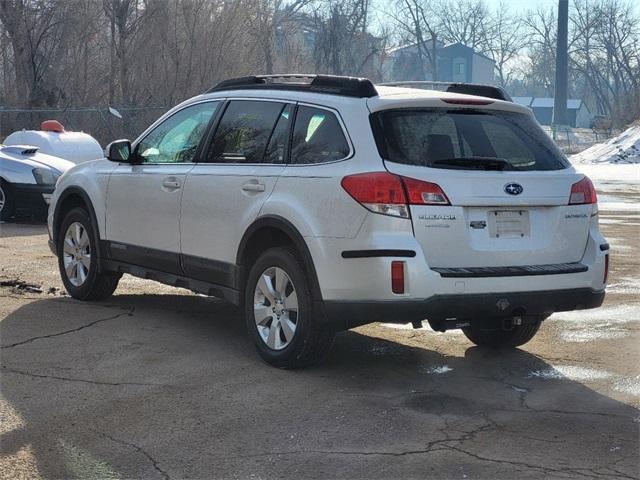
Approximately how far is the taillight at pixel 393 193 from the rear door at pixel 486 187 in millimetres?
Answer: 47

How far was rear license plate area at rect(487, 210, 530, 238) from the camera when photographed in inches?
239

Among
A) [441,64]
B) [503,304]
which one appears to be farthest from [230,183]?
[441,64]

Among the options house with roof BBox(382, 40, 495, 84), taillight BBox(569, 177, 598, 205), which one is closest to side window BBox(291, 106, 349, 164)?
taillight BBox(569, 177, 598, 205)

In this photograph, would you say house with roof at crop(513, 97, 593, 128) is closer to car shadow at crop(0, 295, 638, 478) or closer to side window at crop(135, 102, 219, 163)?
side window at crop(135, 102, 219, 163)

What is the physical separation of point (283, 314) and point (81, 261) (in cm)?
288

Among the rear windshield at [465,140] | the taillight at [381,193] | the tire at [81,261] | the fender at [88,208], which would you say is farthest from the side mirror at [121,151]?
the taillight at [381,193]

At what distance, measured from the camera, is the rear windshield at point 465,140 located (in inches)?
240

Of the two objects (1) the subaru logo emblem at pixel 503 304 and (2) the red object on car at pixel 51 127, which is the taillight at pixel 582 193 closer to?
(1) the subaru logo emblem at pixel 503 304

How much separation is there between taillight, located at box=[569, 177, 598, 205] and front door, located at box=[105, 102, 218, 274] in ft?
8.73

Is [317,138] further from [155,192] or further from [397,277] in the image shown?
[155,192]

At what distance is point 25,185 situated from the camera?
14.5 meters

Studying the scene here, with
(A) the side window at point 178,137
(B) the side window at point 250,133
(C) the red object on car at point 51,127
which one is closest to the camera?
(B) the side window at point 250,133

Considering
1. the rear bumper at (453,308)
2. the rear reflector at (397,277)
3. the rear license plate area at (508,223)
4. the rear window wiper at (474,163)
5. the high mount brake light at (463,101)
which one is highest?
the high mount brake light at (463,101)

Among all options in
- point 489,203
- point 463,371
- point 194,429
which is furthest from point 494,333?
point 194,429
